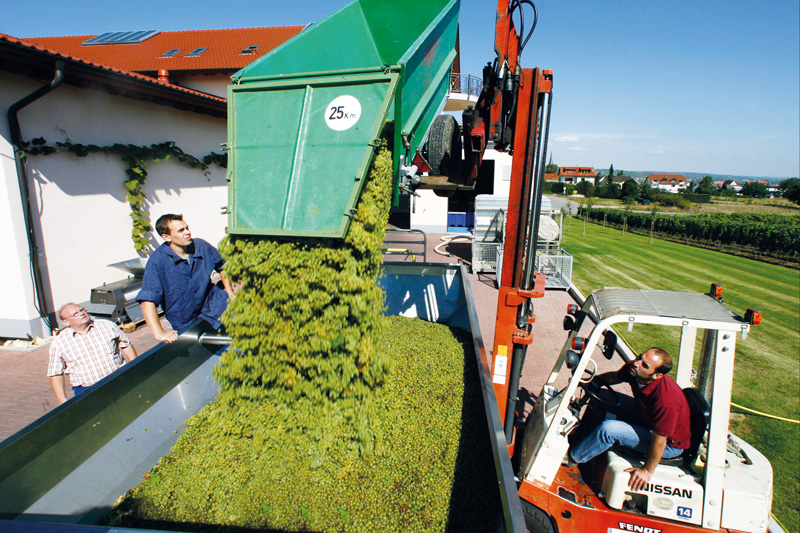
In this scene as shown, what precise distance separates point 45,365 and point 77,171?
3253mm

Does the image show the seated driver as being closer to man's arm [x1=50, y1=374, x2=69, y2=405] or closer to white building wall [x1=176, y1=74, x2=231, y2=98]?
man's arm [x1=50, y1=374, x2=69, y2=405]

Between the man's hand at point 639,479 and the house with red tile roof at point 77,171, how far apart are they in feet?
26.2

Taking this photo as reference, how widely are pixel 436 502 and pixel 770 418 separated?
511cm

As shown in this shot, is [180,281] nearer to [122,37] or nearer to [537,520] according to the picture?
[537,520]

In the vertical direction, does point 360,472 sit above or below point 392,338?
below

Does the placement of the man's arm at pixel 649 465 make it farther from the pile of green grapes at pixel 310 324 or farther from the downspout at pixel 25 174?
the downspout at pixel 25 174

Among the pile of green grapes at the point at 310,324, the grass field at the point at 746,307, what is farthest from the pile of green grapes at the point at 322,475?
the grass field at the point at 746,307

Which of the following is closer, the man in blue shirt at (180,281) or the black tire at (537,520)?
the black tire at (537,520)

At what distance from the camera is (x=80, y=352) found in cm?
355

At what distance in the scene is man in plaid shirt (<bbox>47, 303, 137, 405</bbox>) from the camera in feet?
11.4

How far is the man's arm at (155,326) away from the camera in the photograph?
342 centimetres

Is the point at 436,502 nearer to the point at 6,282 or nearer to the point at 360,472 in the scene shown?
the point at 360,472

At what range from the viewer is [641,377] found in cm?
282

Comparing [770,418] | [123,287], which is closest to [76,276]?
[123,287]
